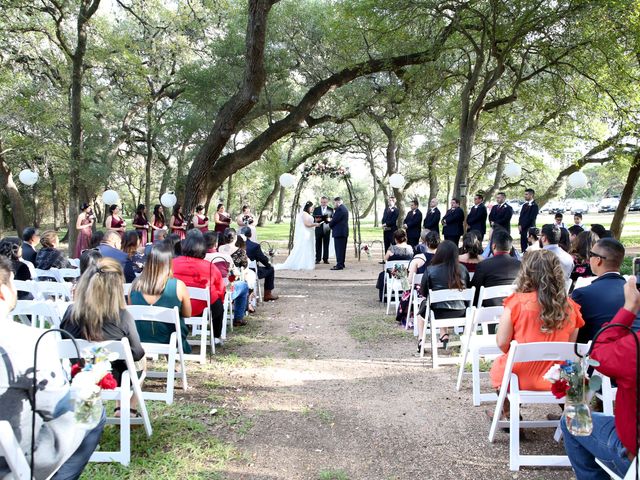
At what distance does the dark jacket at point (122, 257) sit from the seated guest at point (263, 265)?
8.57 ft

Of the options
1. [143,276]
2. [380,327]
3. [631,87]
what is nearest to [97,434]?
[143,276]

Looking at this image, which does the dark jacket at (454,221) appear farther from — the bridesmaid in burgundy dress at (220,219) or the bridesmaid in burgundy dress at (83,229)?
the bridesmaid in burgundy dress at (83,229)

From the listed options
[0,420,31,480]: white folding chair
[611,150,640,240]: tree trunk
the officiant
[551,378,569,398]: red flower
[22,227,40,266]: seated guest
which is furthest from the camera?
[611,150,640,240]: tree trunk

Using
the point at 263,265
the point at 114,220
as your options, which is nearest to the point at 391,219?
the point at 263,265

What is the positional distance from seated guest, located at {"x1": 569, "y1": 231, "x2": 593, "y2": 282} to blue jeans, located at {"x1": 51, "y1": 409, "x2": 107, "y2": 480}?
607cm

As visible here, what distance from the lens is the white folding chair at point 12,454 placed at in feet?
7.21

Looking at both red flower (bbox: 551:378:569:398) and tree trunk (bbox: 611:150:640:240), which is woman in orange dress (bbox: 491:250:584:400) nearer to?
red flower (bbox: 551:378:569:398)

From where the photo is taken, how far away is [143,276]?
487 cm

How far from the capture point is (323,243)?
1531 cm

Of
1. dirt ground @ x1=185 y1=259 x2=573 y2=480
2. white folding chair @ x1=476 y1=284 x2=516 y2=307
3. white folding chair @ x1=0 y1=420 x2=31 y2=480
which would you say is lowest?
dirt ground @ x1=185 y1=259 x2=573 y2=480

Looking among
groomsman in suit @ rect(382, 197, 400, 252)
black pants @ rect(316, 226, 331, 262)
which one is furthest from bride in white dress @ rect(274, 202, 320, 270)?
groomsman in suit @ rect(382, 197, 400, 252)

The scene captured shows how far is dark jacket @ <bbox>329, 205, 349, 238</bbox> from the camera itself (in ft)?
44.8

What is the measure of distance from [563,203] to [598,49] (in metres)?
64.9

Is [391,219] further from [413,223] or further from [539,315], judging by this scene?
[539,315]
